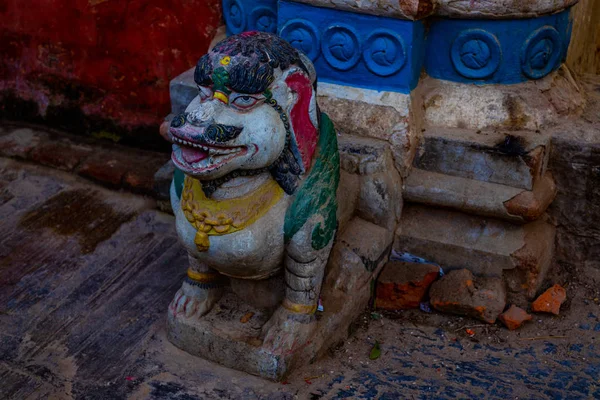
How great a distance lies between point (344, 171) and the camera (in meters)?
3.73

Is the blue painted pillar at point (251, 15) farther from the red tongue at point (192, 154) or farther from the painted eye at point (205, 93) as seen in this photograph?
the red tongue at point (192, 154)

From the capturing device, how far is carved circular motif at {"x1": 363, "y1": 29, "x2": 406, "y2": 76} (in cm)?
364

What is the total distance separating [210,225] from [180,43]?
5.27 ft

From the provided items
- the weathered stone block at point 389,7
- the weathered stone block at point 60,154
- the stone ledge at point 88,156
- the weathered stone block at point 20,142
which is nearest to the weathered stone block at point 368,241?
the weathered stone block at point 389,7

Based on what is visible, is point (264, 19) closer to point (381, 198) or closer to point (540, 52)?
point (381, 198)

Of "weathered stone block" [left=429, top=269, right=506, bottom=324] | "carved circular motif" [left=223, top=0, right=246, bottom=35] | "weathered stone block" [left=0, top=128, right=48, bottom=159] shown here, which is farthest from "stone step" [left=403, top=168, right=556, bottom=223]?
"weathered stone block" [left=0, top=128, right=48, bottom=159]

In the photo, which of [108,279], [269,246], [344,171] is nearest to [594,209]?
[344,171]

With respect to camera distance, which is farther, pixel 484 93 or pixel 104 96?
pixel 104 96

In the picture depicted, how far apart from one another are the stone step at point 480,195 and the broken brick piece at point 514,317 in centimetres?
37

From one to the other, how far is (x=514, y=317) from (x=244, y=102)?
57.3 inches

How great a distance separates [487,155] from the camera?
3.71 metres

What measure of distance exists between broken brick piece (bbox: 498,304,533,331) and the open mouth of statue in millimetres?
1340

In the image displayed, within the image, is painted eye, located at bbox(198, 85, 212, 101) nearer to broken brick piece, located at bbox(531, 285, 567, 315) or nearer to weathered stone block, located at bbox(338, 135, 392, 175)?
weathered stone block, located at bbox(338, 135, 392, 175)

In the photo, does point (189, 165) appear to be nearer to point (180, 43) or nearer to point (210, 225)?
point (210, 225)
